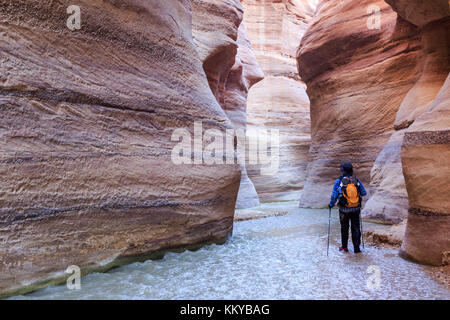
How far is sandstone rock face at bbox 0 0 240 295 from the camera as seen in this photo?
10.6ft

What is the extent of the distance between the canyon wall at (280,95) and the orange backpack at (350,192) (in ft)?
39.8

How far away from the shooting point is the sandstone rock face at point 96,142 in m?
3.22

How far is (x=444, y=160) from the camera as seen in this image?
12.6 ft

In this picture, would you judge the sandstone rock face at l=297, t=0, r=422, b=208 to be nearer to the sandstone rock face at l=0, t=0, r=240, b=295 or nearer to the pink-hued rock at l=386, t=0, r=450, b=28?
the pink-hued rock at l=386, t=0, r=450, b=28

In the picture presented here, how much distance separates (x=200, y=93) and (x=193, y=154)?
109 cm

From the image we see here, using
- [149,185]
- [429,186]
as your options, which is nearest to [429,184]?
[429,186]

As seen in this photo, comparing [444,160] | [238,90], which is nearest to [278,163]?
[238,90]

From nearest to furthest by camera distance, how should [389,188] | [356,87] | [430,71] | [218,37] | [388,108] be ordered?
[389,188], [430,71], [218,37], [388,108], [356,87]

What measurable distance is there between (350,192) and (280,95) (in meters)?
17.5

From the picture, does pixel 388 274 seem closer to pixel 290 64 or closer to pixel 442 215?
pixel 442 215

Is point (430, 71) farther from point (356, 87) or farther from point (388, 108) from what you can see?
point (356, 87)

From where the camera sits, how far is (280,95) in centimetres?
2133

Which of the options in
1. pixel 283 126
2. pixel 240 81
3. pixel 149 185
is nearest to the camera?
pixel 149 185

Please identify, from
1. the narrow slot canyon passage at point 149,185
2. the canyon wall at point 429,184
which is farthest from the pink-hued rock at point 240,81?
the canyon wall at point 429,184
